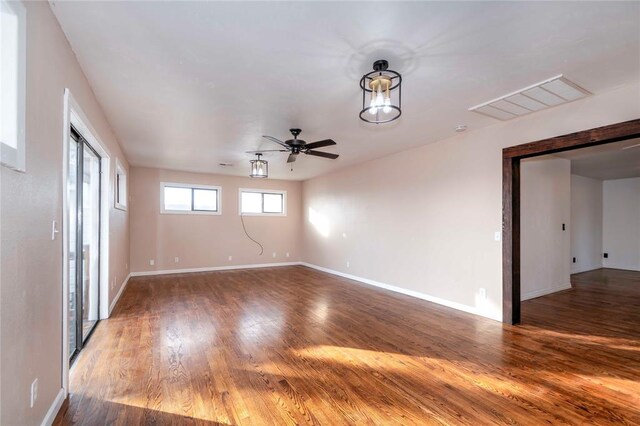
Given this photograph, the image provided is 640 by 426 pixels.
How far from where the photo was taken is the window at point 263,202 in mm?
8602

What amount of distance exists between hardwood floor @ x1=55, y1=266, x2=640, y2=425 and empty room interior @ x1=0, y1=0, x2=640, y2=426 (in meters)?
0.02

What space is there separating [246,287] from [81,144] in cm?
382

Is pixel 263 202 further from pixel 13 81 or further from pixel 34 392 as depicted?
pixel 13 81

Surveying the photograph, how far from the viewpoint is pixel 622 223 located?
7914mm

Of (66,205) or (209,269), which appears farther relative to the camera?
(209,269)

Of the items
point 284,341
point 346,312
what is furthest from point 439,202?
point 284,341

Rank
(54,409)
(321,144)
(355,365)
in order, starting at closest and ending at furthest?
(54,409), (355,365), (321,144)

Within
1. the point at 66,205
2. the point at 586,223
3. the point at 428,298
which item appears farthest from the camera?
the point at 586,223

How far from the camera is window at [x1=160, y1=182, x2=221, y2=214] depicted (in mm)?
7527

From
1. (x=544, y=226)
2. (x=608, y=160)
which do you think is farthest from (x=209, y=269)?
(x=608, y=160)

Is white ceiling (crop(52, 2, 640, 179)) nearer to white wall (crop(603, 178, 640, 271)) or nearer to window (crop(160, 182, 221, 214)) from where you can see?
window (crop(160, 182, 221, 214))

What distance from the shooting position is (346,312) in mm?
4398

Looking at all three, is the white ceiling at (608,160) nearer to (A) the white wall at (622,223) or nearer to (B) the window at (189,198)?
(A) the white wall at (622,223)

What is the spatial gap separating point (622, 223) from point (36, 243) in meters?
11.5
